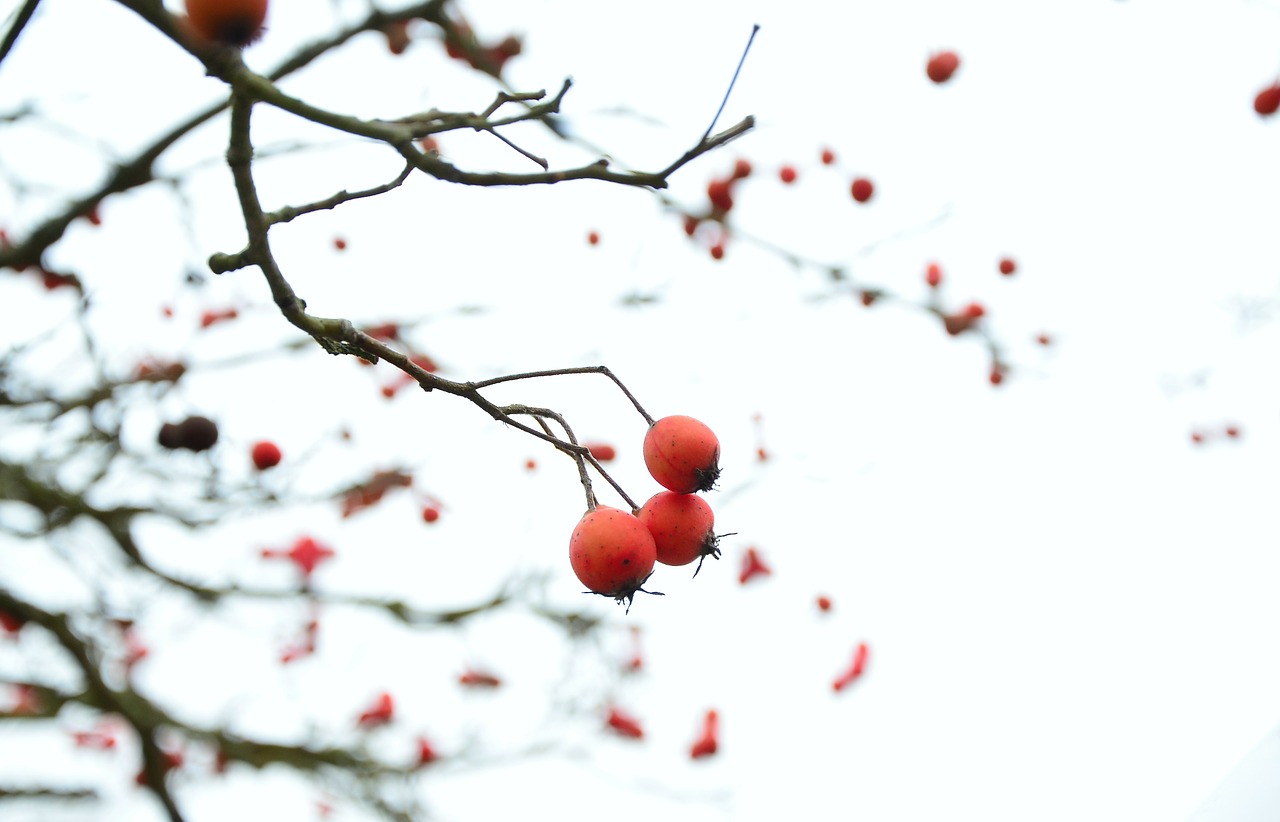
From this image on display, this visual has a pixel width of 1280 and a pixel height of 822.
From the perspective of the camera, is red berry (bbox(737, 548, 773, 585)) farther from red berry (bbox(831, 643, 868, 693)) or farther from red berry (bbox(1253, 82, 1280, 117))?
red berry (bbox(1253, 82, 1280, 117))

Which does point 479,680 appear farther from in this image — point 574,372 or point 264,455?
point 574,372

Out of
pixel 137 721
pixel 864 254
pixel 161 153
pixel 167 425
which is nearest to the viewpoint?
pixel 137 721

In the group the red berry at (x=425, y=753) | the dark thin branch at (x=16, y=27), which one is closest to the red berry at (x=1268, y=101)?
the dark thin branch at (x=16, y=27)

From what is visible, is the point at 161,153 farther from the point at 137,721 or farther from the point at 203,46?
the point at 203,46

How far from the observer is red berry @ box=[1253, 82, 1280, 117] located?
3801mm

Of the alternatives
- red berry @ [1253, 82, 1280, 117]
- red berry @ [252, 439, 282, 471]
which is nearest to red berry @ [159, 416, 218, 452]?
red berry @ [252, 439, 282, 471]

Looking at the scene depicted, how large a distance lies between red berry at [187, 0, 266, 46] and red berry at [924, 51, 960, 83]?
4.23 meters

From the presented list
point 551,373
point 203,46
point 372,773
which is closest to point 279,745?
point 372,773

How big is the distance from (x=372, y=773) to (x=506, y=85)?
10.8 ft

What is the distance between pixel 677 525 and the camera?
145 centimetres

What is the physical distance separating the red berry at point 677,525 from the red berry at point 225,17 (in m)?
0.96

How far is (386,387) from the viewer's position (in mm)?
5238

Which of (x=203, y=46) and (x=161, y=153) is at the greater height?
(x=161, y=153)

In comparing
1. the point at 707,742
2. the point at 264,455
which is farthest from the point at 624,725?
the point at 264,455
